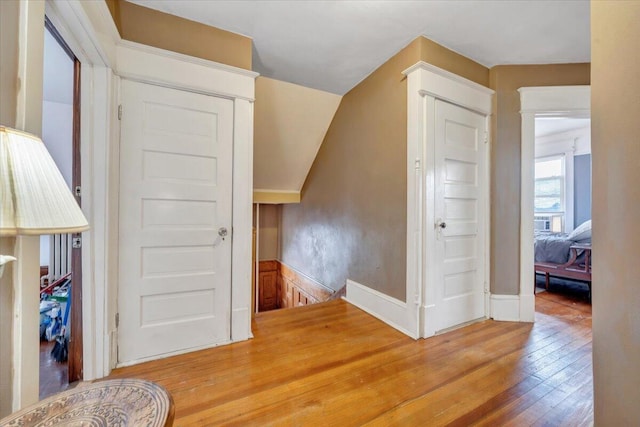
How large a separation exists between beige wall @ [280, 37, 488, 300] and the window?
4054mm

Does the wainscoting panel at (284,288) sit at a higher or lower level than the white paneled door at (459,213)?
lower

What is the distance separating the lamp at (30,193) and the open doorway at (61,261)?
112 cm

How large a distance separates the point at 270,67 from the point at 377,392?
2756mm

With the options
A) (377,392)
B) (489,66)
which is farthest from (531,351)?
(489,66)

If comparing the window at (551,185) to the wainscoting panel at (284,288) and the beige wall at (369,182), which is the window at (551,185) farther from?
the wainscoting panel at (284,288)

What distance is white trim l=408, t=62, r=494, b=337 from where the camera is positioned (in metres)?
2.12

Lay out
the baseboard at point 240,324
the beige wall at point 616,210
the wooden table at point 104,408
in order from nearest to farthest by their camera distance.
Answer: the wooden table at point 104,408
the beige wall at point 616,210
the baseboard at point 240,324

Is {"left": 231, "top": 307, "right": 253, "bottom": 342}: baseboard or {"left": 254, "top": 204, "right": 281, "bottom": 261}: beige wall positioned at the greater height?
{"left": 254, "top": 204, "right": 281, "bottom": 261}: beige wall

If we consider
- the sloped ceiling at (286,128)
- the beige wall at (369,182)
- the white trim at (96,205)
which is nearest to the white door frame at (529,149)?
the beige wall at (369,182)

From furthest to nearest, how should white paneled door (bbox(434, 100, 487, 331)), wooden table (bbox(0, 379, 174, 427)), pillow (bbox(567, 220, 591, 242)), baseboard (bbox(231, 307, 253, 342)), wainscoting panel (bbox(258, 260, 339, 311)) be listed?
1. wainscoting panel (bbox(258, 260, 339, 311))
2. pillow (bbox(567, 220, 591, 242))
3. white paneled door (bbox(434, 100, 487, 331))
4. baseboard (bbox(231, 307, 253, 342))
5. wooden table (bbox(0, 379, 174, 427))

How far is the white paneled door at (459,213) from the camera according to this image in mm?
2229

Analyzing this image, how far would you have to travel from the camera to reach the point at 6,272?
2.52 ft

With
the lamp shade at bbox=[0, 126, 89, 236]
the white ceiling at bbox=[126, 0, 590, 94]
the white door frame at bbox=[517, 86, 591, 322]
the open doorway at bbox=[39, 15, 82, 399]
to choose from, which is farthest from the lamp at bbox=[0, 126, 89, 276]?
the white door frame at bbox=[517, 86, 591, 322]

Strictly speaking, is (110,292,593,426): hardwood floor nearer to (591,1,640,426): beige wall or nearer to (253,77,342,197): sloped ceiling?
(591,1,640,426): beige wall
